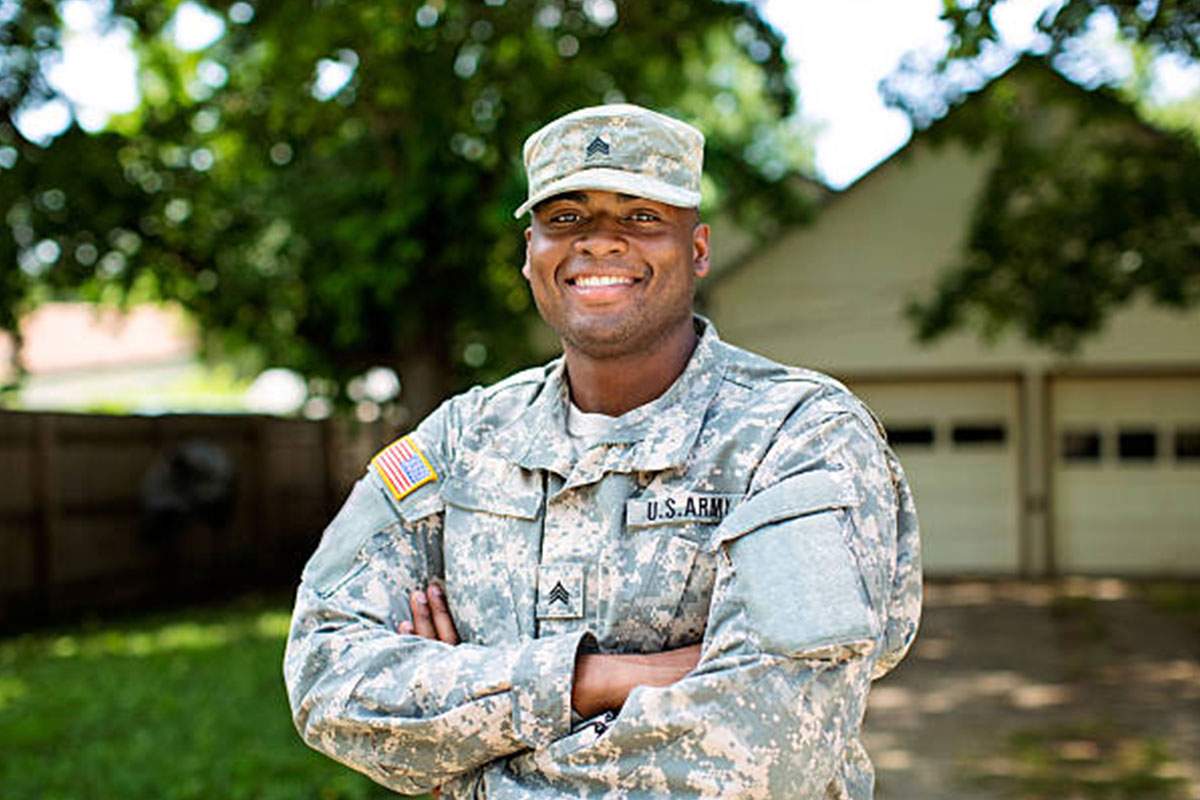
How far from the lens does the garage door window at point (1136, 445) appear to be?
632 inches

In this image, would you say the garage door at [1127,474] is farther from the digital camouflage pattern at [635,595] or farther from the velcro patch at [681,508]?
the velcro patch at [681,508]

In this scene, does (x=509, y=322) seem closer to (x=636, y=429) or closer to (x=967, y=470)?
(x=967, y=470)

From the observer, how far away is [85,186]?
10.2 metres

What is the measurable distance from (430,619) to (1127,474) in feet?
48.5

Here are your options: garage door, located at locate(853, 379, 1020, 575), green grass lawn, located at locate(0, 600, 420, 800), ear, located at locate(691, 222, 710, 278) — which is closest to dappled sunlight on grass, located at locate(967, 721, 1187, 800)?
green grass lawn, located at locate(0, 600, 420, 800)

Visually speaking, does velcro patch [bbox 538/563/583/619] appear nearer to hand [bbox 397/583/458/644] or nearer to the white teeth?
hand [bbox 397/583/458/644]

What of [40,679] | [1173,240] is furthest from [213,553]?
[1173,240]

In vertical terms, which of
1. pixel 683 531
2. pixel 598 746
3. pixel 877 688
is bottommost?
pixel 877 688

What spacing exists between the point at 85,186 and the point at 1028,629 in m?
8.11

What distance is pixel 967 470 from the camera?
16.2m

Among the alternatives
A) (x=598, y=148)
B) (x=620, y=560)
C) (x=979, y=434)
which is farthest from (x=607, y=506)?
(x=979, y=434)

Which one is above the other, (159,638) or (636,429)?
(636,429)

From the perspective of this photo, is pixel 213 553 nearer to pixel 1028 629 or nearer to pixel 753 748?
pixel 1028 629


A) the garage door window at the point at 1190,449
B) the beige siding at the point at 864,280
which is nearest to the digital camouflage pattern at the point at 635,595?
the beige siding at the point at 864,280
